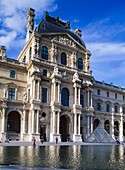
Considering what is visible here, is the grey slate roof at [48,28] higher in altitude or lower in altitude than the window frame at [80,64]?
higher

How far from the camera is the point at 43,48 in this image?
170 feet

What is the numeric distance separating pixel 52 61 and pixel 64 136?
17.8 m


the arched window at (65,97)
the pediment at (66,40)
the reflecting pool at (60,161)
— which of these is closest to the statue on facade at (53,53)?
the pediment at (66,40)

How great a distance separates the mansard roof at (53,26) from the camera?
176 feet

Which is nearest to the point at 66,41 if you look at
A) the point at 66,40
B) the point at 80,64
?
the point at 66,40

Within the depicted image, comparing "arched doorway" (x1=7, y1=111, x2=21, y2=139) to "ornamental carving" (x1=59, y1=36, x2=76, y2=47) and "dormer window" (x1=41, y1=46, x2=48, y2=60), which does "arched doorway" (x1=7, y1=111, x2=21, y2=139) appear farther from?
"ornamental carving" (x1=59, y1=36, x2=76, y2=47)

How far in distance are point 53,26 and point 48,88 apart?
16889 millimetres

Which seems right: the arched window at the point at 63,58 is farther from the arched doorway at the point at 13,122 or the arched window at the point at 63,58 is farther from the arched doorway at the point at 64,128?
the arched doorway at the point at 13,122

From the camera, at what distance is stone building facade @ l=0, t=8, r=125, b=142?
1777 inches

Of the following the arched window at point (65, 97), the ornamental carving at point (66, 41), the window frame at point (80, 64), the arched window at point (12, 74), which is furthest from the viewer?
the window frame at point (80, 64)

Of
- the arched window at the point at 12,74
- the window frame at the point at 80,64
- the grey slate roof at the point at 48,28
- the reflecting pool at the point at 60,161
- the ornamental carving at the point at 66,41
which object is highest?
the grey slate roof at the point at 48,28

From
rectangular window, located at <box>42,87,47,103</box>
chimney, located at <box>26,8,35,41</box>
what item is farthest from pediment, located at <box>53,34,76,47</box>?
rectangular window, located at <box>42,87,47,103</box>

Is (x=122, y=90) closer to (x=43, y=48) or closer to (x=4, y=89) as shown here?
(x=43, y=48)

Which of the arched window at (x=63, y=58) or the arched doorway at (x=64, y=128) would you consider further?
the arched window at (x=63, y=58)
